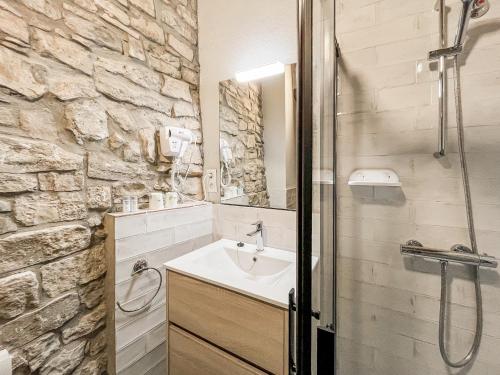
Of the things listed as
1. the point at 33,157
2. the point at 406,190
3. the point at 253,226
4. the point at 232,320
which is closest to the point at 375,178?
the point at 406,190

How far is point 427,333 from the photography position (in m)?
1.03

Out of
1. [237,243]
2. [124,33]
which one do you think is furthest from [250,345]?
[124,33]

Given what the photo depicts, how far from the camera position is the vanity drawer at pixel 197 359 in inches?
37.3

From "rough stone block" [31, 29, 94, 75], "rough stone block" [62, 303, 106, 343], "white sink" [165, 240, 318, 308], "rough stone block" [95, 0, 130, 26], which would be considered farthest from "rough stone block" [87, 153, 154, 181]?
"rough stone block" [95, 0, 130, 26]

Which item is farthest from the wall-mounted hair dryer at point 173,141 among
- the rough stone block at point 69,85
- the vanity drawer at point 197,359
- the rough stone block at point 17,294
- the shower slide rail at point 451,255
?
the shower slide rail at point 451,255

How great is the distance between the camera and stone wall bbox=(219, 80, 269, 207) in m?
1.44

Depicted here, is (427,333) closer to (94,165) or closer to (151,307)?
(151,307)

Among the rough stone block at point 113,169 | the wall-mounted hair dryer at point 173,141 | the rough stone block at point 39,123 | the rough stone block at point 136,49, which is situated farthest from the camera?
the wall-mounted hair dryer at point 173,141

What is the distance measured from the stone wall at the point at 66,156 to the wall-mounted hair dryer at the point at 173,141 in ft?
0.20

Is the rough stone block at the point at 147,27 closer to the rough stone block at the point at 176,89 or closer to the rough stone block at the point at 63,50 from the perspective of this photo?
the rough stone block at the point at 176,89

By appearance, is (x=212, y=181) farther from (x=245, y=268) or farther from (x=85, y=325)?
(x=85, y=325)

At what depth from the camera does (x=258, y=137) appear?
4.70ft

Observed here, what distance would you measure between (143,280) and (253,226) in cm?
67

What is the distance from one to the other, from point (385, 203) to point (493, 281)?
0.46m
